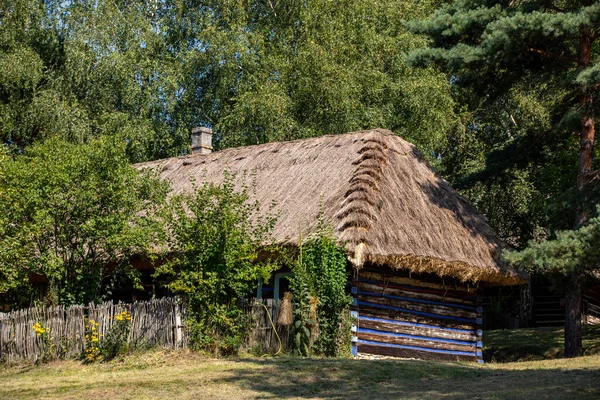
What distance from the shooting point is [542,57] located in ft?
72.8

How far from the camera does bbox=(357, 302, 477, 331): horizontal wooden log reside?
20.8 metres

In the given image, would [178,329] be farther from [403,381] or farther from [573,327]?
[573,327]

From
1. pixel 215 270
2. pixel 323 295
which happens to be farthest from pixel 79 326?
pixel 323 295

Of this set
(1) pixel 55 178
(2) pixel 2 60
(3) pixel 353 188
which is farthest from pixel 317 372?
(2) pixel 2 60

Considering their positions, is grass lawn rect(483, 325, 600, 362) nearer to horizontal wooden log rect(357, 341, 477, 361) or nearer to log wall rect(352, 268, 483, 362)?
log wall rect(352, 268, 483, 362)

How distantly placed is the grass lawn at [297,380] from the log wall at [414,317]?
8.67ft

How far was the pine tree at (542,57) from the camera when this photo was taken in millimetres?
20031

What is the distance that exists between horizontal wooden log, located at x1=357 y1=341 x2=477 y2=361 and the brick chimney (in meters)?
11.3

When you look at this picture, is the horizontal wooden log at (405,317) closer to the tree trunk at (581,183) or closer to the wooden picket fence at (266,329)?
the wooden picket fence at (266,329)

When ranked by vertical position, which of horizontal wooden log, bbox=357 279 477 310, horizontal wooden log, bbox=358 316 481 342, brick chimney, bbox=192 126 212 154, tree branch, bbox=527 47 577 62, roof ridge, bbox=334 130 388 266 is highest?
tree branch, bbox=527 47 577 62

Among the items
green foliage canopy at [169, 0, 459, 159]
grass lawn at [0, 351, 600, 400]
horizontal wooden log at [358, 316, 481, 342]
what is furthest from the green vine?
green foliage canopy at [169, 0, 459, 159]

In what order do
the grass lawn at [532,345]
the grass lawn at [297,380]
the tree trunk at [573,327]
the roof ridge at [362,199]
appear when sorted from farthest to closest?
the grass lawn at [532,345]
the tree trunk at [573,327]
the roof ridge at [362,199]
the grass lawn at [297,380]

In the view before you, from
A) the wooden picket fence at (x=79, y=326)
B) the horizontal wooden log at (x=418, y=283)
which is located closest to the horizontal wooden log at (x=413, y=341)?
the horizontal wooden log at (x=418, y=283)

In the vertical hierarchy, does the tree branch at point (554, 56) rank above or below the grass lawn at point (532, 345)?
above
